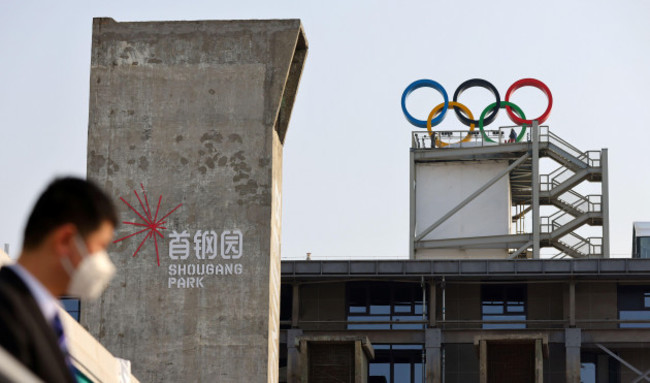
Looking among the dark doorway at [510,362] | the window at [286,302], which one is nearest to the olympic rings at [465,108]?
the window at [286,302]

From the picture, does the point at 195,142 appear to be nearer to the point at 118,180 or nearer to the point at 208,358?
the point at 118,180

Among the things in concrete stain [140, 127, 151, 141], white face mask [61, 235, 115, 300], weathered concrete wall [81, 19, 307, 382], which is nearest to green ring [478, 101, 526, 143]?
weathered concrete wall [81, 19, 307, 382]

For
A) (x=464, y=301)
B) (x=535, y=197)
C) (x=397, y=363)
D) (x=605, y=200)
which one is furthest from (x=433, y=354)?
(x=605, y=200)

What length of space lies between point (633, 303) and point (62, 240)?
48960 millimetres

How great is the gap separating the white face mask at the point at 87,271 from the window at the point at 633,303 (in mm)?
48178

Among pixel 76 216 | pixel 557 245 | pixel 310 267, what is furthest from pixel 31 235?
pixel 557 245

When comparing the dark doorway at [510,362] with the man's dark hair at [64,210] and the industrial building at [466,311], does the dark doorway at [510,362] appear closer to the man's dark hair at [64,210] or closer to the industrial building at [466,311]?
the industrial building at [466,311]

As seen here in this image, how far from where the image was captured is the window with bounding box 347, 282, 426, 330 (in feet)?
167

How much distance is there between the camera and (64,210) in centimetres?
331

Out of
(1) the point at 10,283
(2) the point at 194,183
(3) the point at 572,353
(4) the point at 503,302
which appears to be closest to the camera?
(1) the point at 10,283

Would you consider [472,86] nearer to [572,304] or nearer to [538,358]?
[572,304]

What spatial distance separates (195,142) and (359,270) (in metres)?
16.5

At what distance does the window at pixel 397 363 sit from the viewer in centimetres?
5016

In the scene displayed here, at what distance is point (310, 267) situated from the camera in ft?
165
